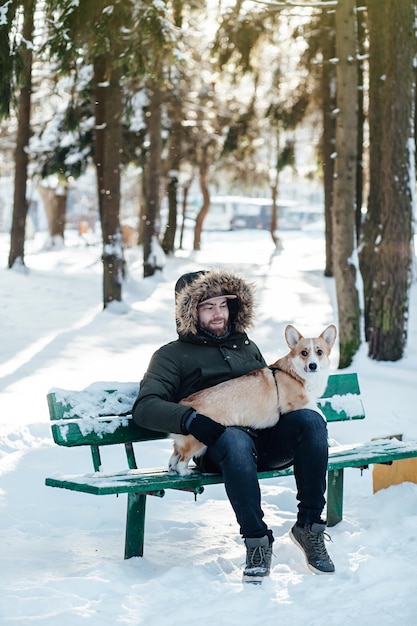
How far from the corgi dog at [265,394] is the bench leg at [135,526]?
0.78 feet

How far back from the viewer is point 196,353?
4.98 m

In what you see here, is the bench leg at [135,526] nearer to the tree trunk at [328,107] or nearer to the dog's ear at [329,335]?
the dog's ear at [329,335]

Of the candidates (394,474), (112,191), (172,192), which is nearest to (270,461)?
(394,474)

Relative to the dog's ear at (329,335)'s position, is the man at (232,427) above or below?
below

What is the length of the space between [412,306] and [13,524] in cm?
1181

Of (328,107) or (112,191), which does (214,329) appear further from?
(328,107)

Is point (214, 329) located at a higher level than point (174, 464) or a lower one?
higher

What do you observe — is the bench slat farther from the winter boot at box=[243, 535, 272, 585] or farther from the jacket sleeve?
the winter boot at box=[243, 535, 272, 585]

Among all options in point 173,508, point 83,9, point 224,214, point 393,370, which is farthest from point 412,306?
point 224,214

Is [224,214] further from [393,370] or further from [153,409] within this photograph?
[153,409]

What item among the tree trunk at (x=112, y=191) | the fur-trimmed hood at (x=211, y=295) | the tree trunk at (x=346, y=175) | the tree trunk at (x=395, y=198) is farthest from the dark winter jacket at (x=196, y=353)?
the tree trunk at (x=112, y=191)

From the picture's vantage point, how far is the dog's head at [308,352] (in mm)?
4820

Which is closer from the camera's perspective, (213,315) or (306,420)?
(306,420)

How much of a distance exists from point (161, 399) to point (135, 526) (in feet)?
2.15
